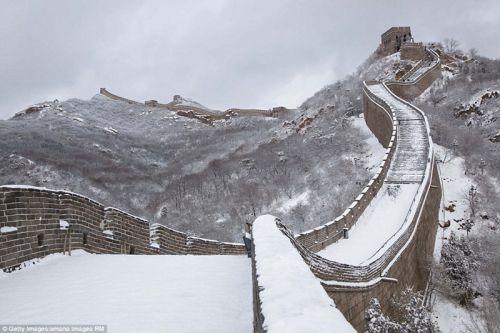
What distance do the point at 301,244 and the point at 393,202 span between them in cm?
1400

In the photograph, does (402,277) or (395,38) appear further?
(395,38)

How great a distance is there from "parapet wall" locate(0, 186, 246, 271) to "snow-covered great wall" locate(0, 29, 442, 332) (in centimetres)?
2

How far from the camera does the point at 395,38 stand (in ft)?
193

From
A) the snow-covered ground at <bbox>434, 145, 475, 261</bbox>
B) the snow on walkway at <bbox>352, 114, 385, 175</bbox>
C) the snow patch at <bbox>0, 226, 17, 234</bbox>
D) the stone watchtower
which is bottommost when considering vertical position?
the snow patch at <bbox>0, 226, 17, 234</bbox>

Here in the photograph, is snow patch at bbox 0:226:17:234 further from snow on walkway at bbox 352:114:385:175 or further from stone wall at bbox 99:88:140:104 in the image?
stone wall at bbox 99:88:140:104

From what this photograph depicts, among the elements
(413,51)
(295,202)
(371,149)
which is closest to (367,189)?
(295,202)

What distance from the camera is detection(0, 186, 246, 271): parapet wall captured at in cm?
743

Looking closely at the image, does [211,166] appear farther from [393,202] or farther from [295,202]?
[393,202]

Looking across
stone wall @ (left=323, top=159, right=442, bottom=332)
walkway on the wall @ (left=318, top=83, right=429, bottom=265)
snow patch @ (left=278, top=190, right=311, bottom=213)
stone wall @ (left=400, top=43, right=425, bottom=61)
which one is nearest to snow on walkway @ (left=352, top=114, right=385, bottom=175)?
walkway on the wall @ (left=318, top=83, right=429, bottom=265)

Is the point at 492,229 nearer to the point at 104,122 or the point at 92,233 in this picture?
the point at 92,233

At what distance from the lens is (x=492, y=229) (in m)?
20.4

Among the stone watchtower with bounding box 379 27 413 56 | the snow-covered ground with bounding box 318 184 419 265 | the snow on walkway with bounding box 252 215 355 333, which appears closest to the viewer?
the snow on walkway with bounding box 252 215 355 333

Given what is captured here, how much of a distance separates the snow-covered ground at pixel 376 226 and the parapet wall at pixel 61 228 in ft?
18.8

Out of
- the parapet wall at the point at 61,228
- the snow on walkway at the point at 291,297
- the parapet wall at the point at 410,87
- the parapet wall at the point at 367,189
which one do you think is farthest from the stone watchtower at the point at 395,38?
the snow on walkway at the point at 291,297
